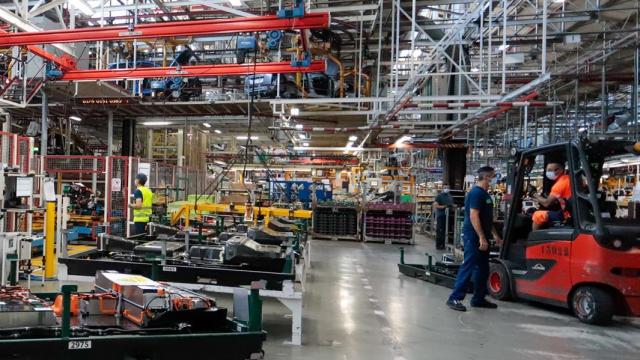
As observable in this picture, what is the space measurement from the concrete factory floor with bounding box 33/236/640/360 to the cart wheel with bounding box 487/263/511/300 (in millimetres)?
143

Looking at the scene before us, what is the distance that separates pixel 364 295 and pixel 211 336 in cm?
396

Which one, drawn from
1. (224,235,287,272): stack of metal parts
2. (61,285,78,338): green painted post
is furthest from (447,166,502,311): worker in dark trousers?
(61,285,78,338): green painted post

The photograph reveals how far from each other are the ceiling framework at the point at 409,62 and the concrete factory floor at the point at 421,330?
2952 millimetres

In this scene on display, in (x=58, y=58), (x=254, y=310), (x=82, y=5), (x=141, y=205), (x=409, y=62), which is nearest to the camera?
(x=254, y=310)

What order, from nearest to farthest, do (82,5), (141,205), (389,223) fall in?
(141,205)
(82,5)
(389,223)

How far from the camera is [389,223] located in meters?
14.2

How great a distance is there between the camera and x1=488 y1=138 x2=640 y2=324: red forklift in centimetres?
511

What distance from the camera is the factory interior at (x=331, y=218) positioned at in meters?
3.71

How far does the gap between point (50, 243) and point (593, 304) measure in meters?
7.71

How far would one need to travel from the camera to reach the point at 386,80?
42.0 feet

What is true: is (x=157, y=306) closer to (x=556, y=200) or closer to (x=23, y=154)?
(x=556, y=200)

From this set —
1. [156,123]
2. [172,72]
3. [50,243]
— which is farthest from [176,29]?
[156,123]

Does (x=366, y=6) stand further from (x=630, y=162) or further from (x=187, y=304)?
(x=630, y=162)

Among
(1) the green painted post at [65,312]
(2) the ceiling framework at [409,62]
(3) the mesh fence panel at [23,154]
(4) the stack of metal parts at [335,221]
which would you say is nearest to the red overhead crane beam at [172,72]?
(2) the ceiling framework at [409,62]
